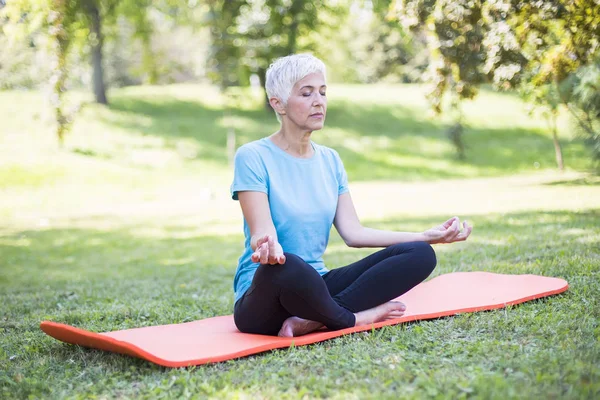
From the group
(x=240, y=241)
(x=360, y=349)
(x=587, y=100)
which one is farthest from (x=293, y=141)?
(x=240, y=241)

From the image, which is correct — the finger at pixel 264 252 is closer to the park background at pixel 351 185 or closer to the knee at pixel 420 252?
the park background at pixel 351 185

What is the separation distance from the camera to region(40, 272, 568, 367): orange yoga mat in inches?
112

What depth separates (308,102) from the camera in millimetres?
3260

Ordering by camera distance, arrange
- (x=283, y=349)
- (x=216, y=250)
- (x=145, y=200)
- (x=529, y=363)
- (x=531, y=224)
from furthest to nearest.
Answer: (x=145, y=200)
(x=216, y=250)
(x=531, y=224)
(x=283, y=349)
(x=529, y=363)

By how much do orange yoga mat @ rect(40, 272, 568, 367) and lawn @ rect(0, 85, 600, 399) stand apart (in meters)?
0.07

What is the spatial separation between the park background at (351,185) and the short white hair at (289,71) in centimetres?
131

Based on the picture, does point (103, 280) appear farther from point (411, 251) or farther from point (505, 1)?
point (505, 1)

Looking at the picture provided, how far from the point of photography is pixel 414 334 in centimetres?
309

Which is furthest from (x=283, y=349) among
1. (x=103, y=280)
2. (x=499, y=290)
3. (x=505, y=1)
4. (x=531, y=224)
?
(x=531, y=224)

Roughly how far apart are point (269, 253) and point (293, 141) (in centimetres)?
83

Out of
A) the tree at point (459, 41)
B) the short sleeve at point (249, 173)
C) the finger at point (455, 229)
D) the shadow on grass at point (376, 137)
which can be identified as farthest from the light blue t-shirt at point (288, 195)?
the shadow on grass at point (376, 137)

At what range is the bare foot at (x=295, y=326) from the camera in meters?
3.13

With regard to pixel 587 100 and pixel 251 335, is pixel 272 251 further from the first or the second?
pixel 587 100

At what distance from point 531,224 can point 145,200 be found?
8693 millimetres
